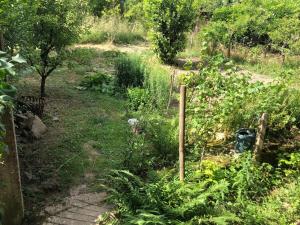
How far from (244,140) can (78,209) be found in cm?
266

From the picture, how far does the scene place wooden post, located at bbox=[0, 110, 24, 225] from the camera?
12.8 feet

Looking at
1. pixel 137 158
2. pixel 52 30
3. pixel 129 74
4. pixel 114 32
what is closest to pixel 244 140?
pixel 137 158

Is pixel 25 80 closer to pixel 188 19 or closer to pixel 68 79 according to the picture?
pixel 68 79

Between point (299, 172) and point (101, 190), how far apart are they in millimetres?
2872

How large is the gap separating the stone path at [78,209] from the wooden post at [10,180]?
399 mm

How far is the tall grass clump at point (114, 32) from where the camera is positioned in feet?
46.3

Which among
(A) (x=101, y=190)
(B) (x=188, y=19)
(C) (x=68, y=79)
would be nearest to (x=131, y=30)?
(B) (x=188, y=19)

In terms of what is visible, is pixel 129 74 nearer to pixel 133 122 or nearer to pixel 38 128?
pixel 133 122

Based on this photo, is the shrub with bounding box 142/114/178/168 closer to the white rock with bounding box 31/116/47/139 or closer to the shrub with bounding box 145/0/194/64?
the white rock with bounding box 31/116/47/139

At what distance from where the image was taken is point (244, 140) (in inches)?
221

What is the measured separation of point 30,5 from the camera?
21.5ft

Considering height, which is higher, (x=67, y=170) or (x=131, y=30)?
(x=131, y=30)

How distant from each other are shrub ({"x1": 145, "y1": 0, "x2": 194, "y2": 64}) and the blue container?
241 inches

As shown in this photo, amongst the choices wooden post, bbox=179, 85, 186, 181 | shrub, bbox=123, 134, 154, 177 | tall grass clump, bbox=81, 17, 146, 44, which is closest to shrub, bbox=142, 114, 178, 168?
shrub, bbox=123, 134, 154, 177
